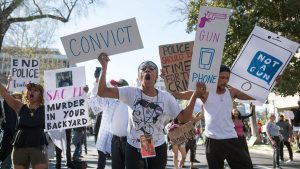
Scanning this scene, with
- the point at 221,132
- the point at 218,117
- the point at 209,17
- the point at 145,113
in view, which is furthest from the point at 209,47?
the point at 145,113

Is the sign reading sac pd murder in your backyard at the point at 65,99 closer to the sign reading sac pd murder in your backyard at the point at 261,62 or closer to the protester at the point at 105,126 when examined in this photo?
the protester at the point at 105,126

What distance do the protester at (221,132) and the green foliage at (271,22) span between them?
43.5 feet

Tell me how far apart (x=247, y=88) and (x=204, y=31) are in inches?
47.3

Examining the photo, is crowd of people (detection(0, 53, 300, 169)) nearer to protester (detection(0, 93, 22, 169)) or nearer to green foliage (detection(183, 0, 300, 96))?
protester (detection(0, 93, 22, 169))

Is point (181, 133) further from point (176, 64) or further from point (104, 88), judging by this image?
point (176, 64)

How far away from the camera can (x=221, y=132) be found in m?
5.39

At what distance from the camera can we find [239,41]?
1878 centimetres

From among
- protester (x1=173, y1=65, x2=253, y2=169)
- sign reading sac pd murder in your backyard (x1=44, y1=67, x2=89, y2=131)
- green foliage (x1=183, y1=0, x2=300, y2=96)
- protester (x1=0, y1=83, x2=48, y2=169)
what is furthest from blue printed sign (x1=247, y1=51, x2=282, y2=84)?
green foliage (x1=183, y1=0, x2=300, y2=96)

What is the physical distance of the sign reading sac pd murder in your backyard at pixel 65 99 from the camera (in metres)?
7.54

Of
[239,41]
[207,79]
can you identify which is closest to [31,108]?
[207,79]

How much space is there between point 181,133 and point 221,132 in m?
0.59

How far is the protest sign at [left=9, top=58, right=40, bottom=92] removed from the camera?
30.3ft

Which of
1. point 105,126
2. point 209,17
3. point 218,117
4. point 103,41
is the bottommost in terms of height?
point 105,126

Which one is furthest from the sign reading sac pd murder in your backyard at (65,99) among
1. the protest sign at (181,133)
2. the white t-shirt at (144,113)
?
the white t-shirt at (144,113)
